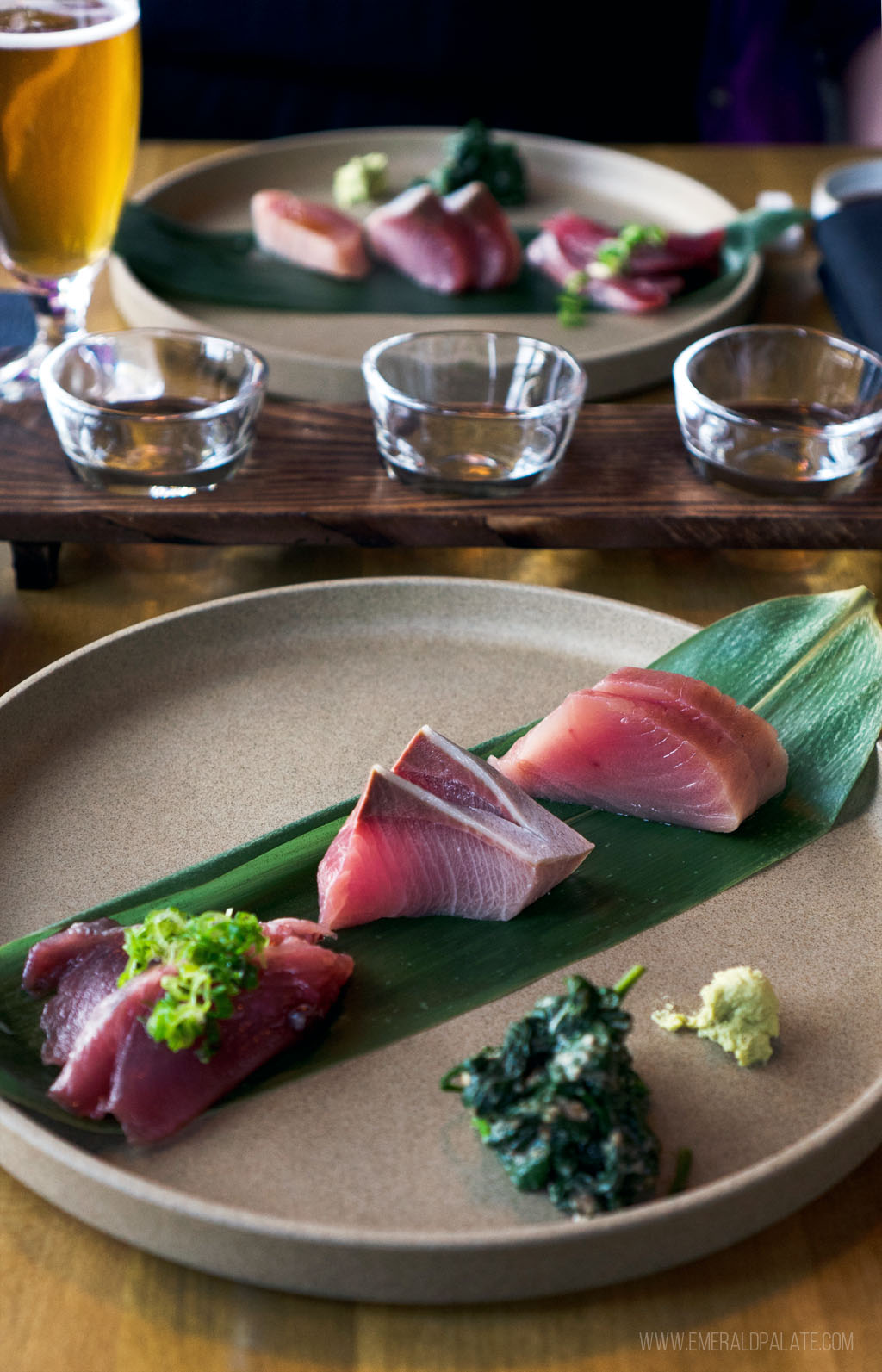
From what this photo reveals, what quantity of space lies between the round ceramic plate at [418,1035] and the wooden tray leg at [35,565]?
309mm

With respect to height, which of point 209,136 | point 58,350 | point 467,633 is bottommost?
point 209,136

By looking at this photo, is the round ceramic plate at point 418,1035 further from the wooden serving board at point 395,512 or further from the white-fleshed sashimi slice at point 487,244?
the white-fleshed sashimi slice at point 487,244

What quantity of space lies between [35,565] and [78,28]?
2.35ft

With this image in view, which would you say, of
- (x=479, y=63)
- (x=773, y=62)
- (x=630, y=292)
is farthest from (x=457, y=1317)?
(x=773, y=62)

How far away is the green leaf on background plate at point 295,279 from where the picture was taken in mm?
2254

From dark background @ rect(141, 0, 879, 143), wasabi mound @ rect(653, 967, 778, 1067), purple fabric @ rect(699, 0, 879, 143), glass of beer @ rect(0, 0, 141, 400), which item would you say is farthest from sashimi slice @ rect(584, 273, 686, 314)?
purple fabric @ rect(699, 0, 879, 143)

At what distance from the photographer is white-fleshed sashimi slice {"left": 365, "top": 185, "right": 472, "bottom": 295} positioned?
2275 millimetres

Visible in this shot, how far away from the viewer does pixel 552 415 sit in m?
1.67

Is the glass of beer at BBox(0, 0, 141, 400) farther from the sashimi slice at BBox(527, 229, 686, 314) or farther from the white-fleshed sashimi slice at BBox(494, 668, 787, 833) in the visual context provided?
the white-fleshed sashimi slice at BBox(494, 668, 787, 833)

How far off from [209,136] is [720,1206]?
3767mm

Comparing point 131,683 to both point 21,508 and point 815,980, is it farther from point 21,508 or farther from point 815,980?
point 815,980

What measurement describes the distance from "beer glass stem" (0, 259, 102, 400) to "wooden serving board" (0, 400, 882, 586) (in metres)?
0.18

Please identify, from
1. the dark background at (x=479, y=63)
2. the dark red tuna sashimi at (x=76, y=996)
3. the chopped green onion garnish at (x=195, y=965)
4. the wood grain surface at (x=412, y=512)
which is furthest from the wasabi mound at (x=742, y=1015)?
the dark background at (x=479, y=63)

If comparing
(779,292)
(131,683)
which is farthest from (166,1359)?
(779,292)
